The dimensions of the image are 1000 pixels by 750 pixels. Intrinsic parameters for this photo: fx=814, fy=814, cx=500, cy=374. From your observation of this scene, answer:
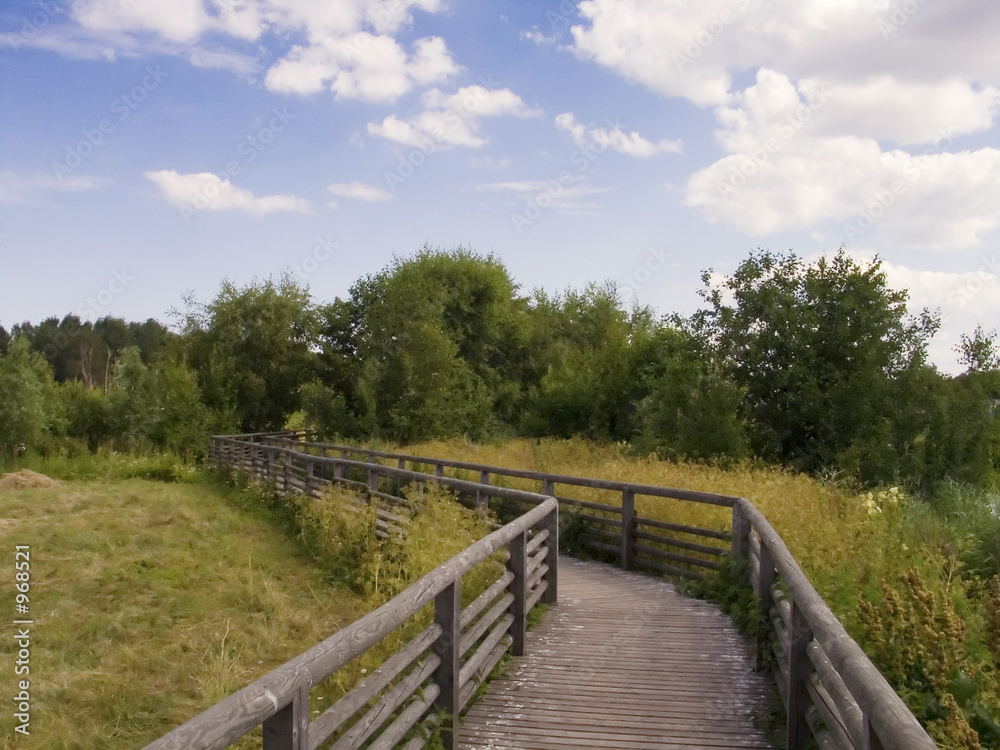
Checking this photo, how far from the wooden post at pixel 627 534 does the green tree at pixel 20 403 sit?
2755 cm

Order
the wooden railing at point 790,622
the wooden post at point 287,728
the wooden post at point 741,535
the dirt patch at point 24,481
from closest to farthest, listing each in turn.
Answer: the wooden railing at point 790,622
the wooden post at point 287,728
the wooden post at point 741,535
the dirt patch at point 24,481

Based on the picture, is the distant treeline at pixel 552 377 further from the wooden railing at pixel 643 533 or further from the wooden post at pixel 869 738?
the wooden post at pixel 869 738

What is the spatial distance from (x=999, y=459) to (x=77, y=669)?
21820 millimetres

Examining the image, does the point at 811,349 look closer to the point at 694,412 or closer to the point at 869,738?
the point at 694,412

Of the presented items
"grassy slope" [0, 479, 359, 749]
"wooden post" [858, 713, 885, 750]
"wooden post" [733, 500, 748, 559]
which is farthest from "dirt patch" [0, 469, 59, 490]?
"wooden post" [858, 713, 885, 750]

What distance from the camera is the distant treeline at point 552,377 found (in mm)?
19828

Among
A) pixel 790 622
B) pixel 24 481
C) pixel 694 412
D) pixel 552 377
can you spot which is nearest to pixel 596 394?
pixel 552 377

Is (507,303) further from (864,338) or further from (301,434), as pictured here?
(864,338)

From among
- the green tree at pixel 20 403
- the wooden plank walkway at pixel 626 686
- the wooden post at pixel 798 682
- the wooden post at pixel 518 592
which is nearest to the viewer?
the wooden post at pixel 798 682

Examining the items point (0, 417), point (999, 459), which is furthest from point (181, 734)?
point (0, 417)

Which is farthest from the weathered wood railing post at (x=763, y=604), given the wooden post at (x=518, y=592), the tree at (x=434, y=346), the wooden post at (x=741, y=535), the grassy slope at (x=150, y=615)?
the tree at (x=434, y=346)

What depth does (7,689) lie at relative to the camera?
7.38 meters

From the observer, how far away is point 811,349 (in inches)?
834

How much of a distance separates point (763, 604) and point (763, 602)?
0.02m
